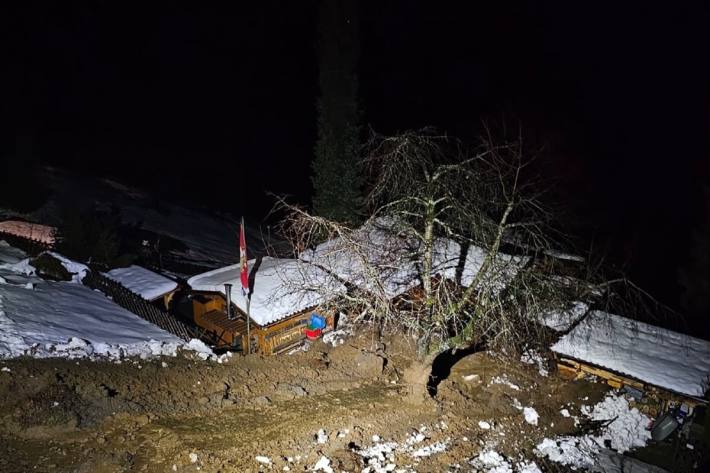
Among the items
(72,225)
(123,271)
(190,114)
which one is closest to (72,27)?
(190,114)

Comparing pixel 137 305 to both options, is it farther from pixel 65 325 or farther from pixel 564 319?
pixel 564 319

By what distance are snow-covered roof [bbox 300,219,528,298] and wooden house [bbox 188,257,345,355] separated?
1.09 meters

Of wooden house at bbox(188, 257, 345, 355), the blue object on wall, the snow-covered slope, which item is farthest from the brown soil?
the snow-covered slope

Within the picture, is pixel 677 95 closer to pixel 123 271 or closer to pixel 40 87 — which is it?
Result: pixel 123 271

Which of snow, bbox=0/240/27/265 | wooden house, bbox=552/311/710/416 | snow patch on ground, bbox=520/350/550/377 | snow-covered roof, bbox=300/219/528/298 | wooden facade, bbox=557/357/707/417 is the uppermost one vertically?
snow-covered roof, bbox=300/219/528/298

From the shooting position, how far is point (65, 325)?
1418cm

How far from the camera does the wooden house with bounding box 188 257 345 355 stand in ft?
49.0

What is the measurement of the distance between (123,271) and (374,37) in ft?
100

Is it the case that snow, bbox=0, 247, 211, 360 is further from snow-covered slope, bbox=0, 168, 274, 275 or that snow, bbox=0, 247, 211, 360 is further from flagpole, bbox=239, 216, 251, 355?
snow-covered slope, bbox=0, 168, 274, 275

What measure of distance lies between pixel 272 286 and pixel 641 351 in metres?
11.1

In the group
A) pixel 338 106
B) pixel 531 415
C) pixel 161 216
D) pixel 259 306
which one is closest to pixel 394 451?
pixel 531 415

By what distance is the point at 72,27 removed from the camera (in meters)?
43.9

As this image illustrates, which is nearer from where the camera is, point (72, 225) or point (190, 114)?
point (72, 225)

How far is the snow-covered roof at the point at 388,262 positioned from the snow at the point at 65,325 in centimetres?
561
